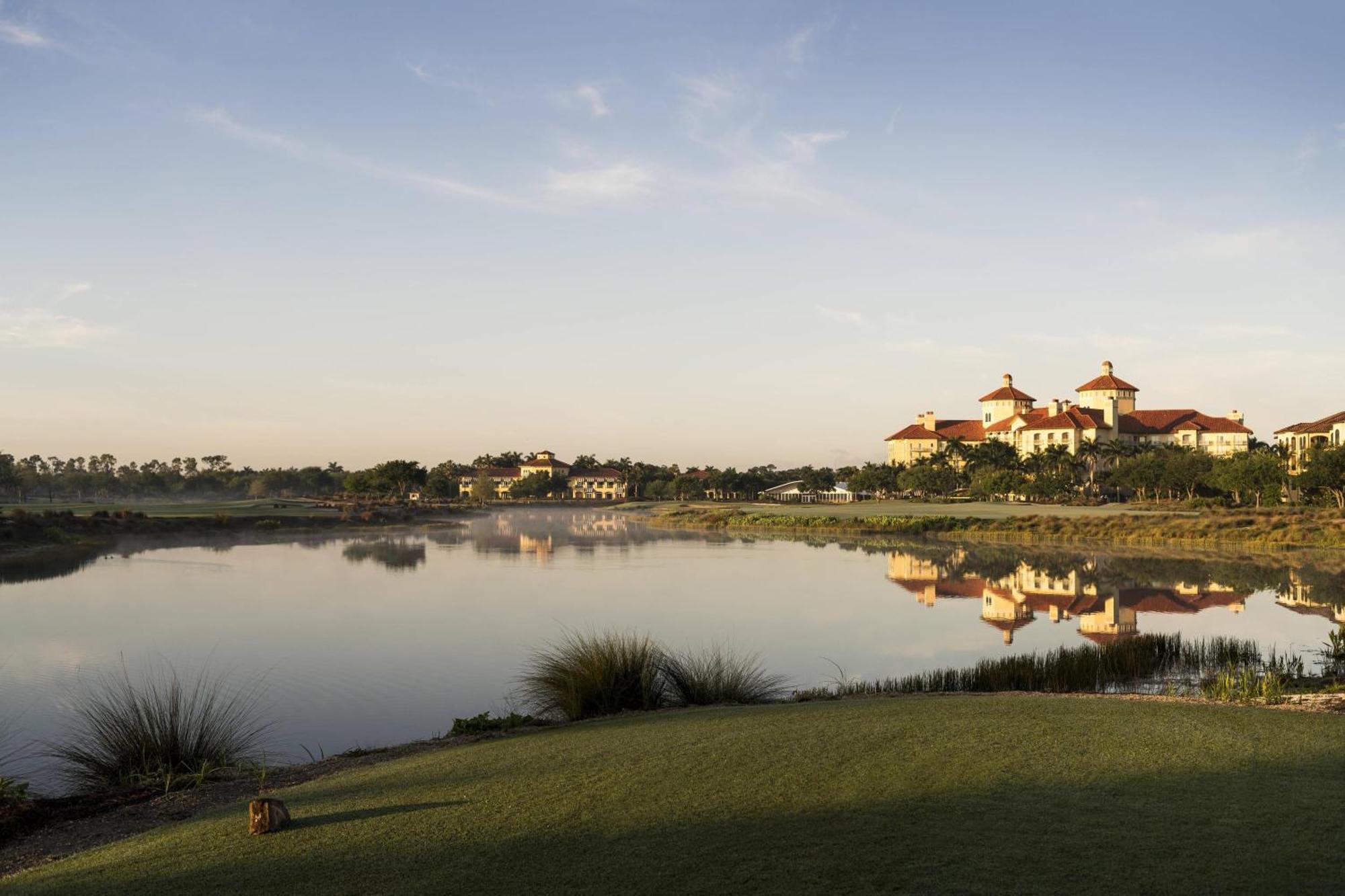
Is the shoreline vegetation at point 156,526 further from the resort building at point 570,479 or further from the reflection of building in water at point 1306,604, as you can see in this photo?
the resort building at point 570,479

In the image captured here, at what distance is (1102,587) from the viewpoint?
2945cm

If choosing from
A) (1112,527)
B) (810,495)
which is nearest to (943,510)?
(1112,527)

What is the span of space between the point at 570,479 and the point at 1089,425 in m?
91.3

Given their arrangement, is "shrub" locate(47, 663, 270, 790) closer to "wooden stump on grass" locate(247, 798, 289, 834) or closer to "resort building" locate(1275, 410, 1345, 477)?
"wooden stump on grass" locate(247, 798, 289, 834)

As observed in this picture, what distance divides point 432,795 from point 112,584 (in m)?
27.7

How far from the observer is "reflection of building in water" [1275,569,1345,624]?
2261 cm

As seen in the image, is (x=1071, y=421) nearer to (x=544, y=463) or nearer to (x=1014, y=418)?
(x=1014, y=418)

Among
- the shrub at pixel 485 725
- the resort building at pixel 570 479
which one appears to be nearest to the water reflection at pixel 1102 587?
the shrub at pixel 485 725

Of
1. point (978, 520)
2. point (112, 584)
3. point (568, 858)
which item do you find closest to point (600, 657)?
point (568, 858)

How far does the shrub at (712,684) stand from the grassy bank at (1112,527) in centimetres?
3860

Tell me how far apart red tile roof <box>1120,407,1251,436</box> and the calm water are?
93939 mm

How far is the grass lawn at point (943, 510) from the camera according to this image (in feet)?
227

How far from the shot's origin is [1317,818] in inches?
218

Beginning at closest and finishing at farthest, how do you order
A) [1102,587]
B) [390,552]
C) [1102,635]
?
[1102,635] < [1102,587] < [390,552]
